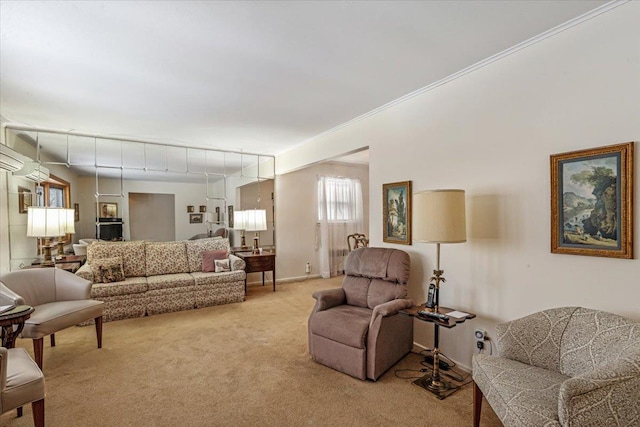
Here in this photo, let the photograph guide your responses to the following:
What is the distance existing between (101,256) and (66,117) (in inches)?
73.3

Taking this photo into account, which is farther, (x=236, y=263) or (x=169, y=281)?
(x=236, y=263)

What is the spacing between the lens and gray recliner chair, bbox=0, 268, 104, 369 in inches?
102

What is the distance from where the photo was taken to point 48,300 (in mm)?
3174

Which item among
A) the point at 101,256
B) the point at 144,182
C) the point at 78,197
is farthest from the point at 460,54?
the point at 144,182

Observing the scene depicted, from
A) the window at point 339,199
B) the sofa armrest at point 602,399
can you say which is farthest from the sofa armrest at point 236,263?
the sofa armrest at point 602,399

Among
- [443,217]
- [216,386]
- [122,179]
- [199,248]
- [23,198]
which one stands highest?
[122,179]

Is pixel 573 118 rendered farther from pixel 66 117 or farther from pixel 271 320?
pixel 66 117

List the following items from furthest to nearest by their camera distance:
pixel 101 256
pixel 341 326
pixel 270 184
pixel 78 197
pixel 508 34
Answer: pixel 270 184
pixel 78 197
pixel 101 256
pixel 341 326
pixel 508 34

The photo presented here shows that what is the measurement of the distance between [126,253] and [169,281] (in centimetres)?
84

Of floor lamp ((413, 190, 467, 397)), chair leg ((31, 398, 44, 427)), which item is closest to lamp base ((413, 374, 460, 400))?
floor lamp ((413, 190, 467, 397))

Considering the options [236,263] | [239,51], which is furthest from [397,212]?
[236,263]

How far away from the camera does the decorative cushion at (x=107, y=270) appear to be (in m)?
4.06

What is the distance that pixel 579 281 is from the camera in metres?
2.01

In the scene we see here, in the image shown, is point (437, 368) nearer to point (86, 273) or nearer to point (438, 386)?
point (438, 386)
